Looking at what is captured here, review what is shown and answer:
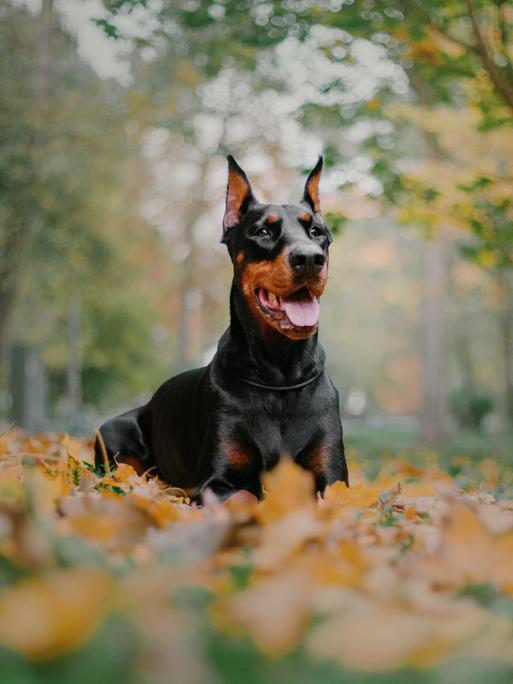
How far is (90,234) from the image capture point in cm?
1898

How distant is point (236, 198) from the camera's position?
178 inches

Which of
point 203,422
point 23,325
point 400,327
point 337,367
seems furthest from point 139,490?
point 337,367

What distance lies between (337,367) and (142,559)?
59.2 meters

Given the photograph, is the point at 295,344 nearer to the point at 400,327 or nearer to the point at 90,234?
the point at 90,234

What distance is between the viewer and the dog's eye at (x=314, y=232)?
428cm

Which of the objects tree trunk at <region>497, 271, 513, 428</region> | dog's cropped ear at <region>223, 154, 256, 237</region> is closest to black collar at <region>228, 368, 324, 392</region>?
dog's cropped ear at <region>223, 154, 256, 237</region>

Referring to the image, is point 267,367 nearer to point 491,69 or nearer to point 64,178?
point 491,69

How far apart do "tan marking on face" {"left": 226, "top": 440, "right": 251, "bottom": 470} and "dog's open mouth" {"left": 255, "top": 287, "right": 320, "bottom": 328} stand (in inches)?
24.0

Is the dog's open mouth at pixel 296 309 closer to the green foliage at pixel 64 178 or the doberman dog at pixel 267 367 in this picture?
the doberman dog at pixel 267 367

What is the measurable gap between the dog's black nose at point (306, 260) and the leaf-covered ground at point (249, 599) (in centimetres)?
182

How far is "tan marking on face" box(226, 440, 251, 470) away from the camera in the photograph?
4.00m

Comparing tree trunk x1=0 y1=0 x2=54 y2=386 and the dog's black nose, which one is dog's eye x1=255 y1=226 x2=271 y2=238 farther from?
tree trunk x1=0 y1=0 x2=54 y2=386

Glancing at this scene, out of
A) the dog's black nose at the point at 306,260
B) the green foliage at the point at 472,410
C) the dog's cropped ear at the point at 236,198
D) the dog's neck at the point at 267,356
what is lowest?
the green foliage at the point at 472,410

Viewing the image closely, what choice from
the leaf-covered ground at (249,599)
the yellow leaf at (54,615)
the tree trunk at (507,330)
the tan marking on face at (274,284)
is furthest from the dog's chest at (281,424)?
the tree trunk at (507,330)
